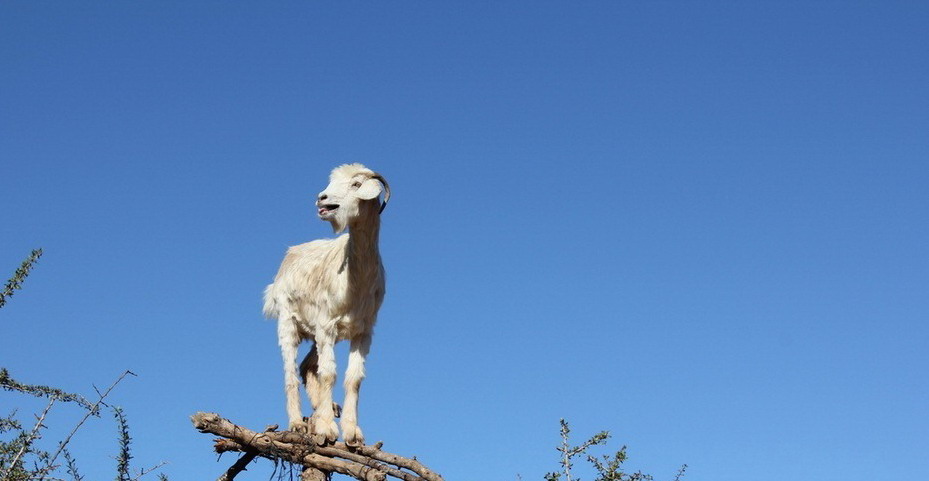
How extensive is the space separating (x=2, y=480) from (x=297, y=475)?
2329mm

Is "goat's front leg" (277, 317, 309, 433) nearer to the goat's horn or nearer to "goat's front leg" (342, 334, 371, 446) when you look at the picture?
"goat's front leg" (342, 334, 371, 446)

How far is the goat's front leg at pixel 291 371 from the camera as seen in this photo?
8.75m

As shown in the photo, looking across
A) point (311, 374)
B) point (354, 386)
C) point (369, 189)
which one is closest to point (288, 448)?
point (354, 386)

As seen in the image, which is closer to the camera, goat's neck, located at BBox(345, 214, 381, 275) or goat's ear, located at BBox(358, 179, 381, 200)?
goat's ear, located at BBox(358, 179, 381, 200)

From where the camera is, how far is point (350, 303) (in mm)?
8883

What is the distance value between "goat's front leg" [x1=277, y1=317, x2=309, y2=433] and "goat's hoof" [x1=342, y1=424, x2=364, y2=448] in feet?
1.53

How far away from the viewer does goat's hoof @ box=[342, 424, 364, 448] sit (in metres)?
8.15

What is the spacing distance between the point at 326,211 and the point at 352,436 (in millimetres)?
1974

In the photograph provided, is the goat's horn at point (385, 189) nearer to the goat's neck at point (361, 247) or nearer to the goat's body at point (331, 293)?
the goat's neck at point (361, 247)

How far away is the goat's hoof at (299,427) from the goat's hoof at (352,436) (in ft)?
1.36

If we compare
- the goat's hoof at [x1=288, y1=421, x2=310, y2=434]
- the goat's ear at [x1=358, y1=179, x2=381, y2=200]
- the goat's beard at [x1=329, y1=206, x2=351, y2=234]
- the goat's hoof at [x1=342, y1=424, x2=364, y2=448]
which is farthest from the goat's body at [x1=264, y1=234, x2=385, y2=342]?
the goat's hoof at [x1=342, y1=424, x2=364, y2=448]

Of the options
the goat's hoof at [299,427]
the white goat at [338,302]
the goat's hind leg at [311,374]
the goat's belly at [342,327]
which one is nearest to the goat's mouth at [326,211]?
the white goat at [338,302]

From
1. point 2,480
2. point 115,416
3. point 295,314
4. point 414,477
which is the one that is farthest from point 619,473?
point 2,480

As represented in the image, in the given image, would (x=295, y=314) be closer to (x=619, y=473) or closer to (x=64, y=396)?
(x=64, y=396)
